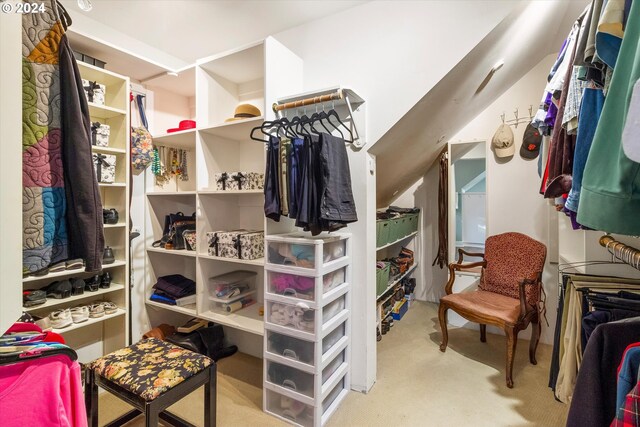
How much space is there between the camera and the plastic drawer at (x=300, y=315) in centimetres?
166

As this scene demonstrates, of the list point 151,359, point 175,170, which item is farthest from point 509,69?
point 151,359

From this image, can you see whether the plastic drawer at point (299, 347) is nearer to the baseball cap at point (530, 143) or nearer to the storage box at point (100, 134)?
the storage box at point (100, 134)

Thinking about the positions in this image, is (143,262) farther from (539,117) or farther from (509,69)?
(509,69)

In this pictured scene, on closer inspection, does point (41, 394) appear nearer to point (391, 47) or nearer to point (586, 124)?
point (586, 124)

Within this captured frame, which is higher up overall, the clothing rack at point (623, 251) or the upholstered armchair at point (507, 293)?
the clothing rack at point (623, 251)

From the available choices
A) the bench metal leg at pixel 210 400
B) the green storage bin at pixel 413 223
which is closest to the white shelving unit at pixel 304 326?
the bench metal leg at pixel 210 400

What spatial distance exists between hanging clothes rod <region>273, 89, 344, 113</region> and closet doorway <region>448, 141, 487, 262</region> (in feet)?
6.03

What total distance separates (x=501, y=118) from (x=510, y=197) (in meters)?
0.78

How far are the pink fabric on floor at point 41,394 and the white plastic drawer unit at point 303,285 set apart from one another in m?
1.08

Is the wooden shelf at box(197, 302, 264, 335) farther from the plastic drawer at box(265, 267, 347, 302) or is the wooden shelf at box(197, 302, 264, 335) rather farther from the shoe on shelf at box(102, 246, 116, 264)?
the shoe on shelf at box(102, 246, 116, 264)

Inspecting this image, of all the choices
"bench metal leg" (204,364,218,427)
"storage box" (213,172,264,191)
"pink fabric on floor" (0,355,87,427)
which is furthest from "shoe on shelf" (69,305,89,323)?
"pink fabric on floor" (0,355,87,427)

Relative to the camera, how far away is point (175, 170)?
8.59ft

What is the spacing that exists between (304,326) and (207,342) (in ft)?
3.55

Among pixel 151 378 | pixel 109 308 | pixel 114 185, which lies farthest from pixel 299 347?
pixel 114 185
